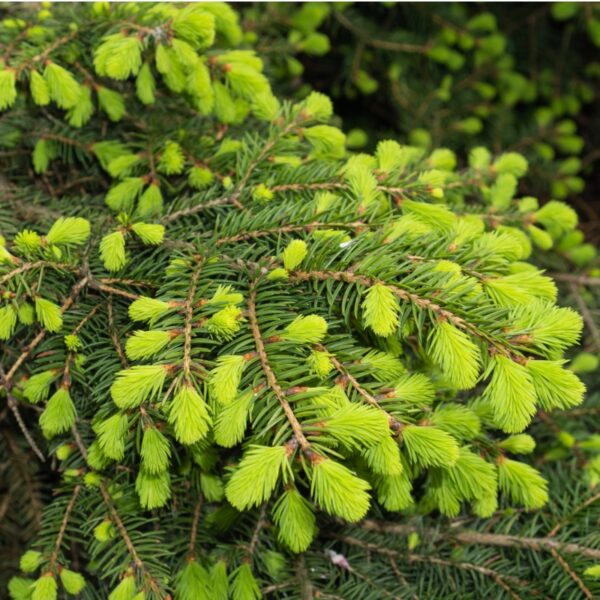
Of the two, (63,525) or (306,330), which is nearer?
(306,330)

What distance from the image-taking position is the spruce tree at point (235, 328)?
916 millimetres

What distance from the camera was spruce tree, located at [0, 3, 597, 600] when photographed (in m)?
0.92

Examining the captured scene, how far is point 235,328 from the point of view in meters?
0.93

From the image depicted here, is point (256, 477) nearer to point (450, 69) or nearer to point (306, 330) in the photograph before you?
point (306, 330)

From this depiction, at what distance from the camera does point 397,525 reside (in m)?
1.29

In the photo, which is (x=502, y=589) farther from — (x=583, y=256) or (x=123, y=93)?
(x=123, y=93)

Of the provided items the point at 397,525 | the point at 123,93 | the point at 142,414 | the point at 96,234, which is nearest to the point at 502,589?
the point at 397,525

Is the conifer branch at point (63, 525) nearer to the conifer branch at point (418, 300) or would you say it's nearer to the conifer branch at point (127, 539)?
the conifer branch at point (127, 539)

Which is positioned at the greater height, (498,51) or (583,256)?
(498,51)

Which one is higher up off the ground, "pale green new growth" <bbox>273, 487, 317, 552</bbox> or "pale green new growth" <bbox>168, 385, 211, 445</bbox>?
"pale green new growth" <bbox>168, 385, 211, 445</bbox>

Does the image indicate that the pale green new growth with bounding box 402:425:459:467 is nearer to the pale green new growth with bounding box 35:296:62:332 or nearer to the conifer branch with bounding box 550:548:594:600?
the conifer branch with bounding box 550:548:594:600

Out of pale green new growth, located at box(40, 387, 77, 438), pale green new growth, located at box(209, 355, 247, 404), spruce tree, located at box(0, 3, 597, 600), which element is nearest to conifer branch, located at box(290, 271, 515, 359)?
spruce tree, located at box(0, 3, 597, 600)

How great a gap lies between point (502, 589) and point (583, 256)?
1.00 m

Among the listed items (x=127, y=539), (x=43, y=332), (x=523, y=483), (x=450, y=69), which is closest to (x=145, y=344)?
(x=43, y=332)
